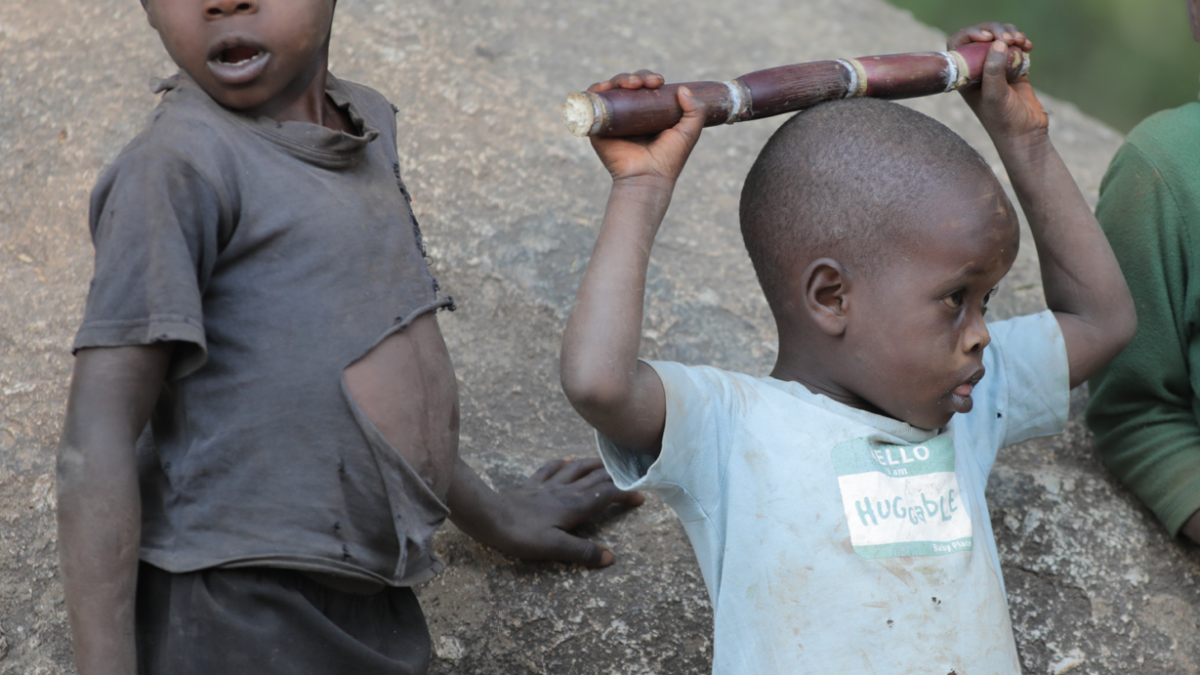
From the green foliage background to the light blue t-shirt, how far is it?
5.01 m

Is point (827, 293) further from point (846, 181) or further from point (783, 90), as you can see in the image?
point (783, 90)

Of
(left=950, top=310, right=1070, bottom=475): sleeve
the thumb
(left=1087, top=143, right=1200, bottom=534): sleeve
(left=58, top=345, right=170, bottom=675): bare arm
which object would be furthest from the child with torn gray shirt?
(left=1087, top=143, right=1200, bottom=534): sleeve

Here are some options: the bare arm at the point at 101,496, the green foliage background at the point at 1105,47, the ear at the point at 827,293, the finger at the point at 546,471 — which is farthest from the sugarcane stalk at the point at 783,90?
the green foliage background at the point at 1105,47

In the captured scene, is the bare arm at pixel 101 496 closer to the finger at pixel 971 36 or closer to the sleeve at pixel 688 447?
the sleeve at pixel 688 447

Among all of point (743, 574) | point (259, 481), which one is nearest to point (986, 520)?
point (743, 574)

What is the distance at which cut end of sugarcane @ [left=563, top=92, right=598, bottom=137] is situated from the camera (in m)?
1.35

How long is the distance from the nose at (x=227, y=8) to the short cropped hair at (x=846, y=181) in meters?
0.71

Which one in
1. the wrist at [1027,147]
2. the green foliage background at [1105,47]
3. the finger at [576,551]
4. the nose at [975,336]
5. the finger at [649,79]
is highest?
the finger at [649,79]

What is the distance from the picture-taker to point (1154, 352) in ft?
6.51

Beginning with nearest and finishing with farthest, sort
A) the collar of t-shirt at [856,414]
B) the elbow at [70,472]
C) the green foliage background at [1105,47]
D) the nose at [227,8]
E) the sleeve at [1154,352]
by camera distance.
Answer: the elbow at [70,472] → the nose at [227,8] → the collar of t-shirt at [856,414] → the sleeve at [1154,352] → the green foliage background at [1105,47]

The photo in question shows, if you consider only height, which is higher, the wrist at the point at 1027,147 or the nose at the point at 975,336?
the wrist at the point at 1027,147

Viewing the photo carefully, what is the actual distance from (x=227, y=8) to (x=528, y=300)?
1086mm

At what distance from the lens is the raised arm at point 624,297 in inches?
53.2

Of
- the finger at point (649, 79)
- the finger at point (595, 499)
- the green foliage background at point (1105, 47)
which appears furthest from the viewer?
the green foliage background at point (1105, 47)
